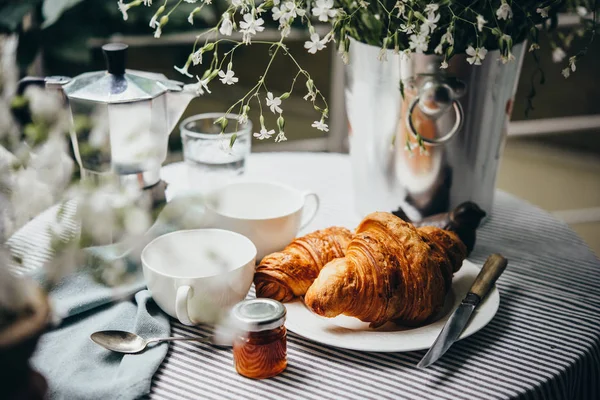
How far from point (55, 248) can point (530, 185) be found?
9.95 feet

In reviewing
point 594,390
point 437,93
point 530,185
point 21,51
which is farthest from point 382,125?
point 530,185

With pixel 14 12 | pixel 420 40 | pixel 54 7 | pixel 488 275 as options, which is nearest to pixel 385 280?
pixel 488 275

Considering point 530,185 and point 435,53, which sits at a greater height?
point 435,53

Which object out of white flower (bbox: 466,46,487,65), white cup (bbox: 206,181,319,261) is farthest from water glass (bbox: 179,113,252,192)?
white flower (bbox: 466,46,487,65)

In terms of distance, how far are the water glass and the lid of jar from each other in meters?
0.43

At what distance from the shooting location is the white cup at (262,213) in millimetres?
932

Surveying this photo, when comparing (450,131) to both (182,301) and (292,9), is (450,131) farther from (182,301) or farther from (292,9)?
(182,301)

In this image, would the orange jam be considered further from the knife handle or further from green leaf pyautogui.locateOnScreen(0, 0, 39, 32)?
green leaf pyautogui.locateOnScreen(0, 0, 39, 32)

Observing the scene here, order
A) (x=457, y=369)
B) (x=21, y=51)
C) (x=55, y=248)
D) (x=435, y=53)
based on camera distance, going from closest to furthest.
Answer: (x=55, y=248) < (x=457, y=369) < (x=435, y=53) < (x=21, y=51)

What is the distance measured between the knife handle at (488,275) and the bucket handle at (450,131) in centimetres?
21

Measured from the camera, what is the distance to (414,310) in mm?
785

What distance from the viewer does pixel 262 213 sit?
3.44 feet

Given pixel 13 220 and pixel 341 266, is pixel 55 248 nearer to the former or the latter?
pixel 13 220

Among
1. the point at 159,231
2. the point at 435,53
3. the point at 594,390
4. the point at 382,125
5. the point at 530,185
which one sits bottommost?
the point at 530,185
